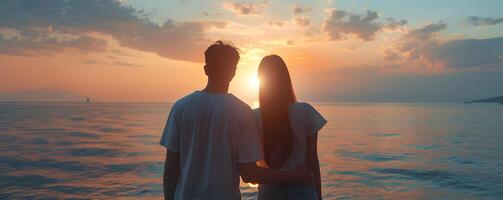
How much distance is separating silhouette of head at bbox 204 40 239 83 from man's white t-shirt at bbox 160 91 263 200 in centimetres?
15

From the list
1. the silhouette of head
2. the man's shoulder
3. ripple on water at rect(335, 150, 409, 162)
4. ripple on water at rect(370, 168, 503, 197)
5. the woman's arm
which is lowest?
ripple on water at rect(335, 150, 409, 162)

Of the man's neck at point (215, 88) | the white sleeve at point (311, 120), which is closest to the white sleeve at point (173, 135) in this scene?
the man's neck at point (215, 88)

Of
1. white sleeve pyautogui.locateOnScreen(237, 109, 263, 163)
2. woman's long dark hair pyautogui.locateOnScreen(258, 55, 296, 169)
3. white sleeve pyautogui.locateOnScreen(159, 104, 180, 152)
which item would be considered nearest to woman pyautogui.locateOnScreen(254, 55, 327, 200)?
woman's long dark hair pyautogui.locateOnScreen(258, 55, 296, 169)

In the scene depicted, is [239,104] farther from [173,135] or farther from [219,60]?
[173,135]

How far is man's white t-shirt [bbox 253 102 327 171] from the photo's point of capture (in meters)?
3.79

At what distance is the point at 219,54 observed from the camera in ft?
10.2

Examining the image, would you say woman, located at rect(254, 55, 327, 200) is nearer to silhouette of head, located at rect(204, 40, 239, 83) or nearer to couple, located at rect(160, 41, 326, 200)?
couple, located at rect(160, 41, 326, 200)

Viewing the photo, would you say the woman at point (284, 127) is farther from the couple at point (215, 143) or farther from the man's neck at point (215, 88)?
the man's neck at point (215, 88)

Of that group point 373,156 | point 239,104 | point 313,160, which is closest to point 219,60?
point 239,104

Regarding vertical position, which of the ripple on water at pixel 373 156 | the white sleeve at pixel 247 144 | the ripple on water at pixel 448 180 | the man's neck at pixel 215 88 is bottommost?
the ripple on water at pixel 373 156

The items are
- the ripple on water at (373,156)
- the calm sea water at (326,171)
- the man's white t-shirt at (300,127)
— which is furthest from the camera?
the ripple on water at (373,156)

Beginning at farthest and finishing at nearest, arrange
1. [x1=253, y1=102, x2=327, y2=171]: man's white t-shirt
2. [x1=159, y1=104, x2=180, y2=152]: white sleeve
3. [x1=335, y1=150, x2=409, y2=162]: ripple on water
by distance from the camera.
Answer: [x1=335, y1=150, x2=409, y2=162]: ripple on water → [x1=253, y1=102, x2=327, y2=171]: man's white t-shirt → [x1=159, y1=104, x2=180, y2=152]: white sleeve

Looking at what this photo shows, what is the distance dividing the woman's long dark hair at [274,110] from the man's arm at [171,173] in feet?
2.85

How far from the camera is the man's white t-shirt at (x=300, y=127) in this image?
3793 mm
